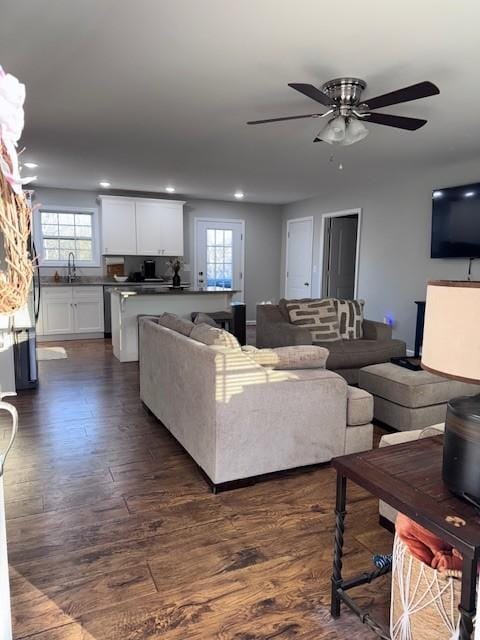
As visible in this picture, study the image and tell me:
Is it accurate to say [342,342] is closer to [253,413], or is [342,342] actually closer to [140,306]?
[253,413]

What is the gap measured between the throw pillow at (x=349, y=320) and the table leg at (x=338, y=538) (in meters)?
3.18

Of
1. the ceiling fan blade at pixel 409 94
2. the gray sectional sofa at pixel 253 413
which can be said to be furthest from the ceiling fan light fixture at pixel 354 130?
the gray sectional sofa at pixel 253 413

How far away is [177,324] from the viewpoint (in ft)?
9.97

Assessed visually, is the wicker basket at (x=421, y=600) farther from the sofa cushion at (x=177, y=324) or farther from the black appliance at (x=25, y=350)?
the black appliance at (x=25, y=350)

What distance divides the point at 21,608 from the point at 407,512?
1.42 m

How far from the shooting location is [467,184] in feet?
16.2

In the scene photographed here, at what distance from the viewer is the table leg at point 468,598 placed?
39.8 inches

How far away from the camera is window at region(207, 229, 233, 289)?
8.35 metres

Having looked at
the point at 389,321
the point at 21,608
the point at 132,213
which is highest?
the point at 132,213

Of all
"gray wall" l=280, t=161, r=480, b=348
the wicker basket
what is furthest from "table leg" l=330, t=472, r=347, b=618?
"gray wall" l=280, t=161, r=480, b=348

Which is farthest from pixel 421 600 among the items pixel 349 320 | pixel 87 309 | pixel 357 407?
pixel 87 309

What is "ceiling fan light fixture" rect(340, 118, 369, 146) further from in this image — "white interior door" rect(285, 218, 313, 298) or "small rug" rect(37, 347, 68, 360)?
"white interior door" rect(285, 218, 313, 298)

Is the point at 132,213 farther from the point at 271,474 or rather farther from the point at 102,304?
the point at 271,474

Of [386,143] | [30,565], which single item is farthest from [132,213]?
[30,565]
